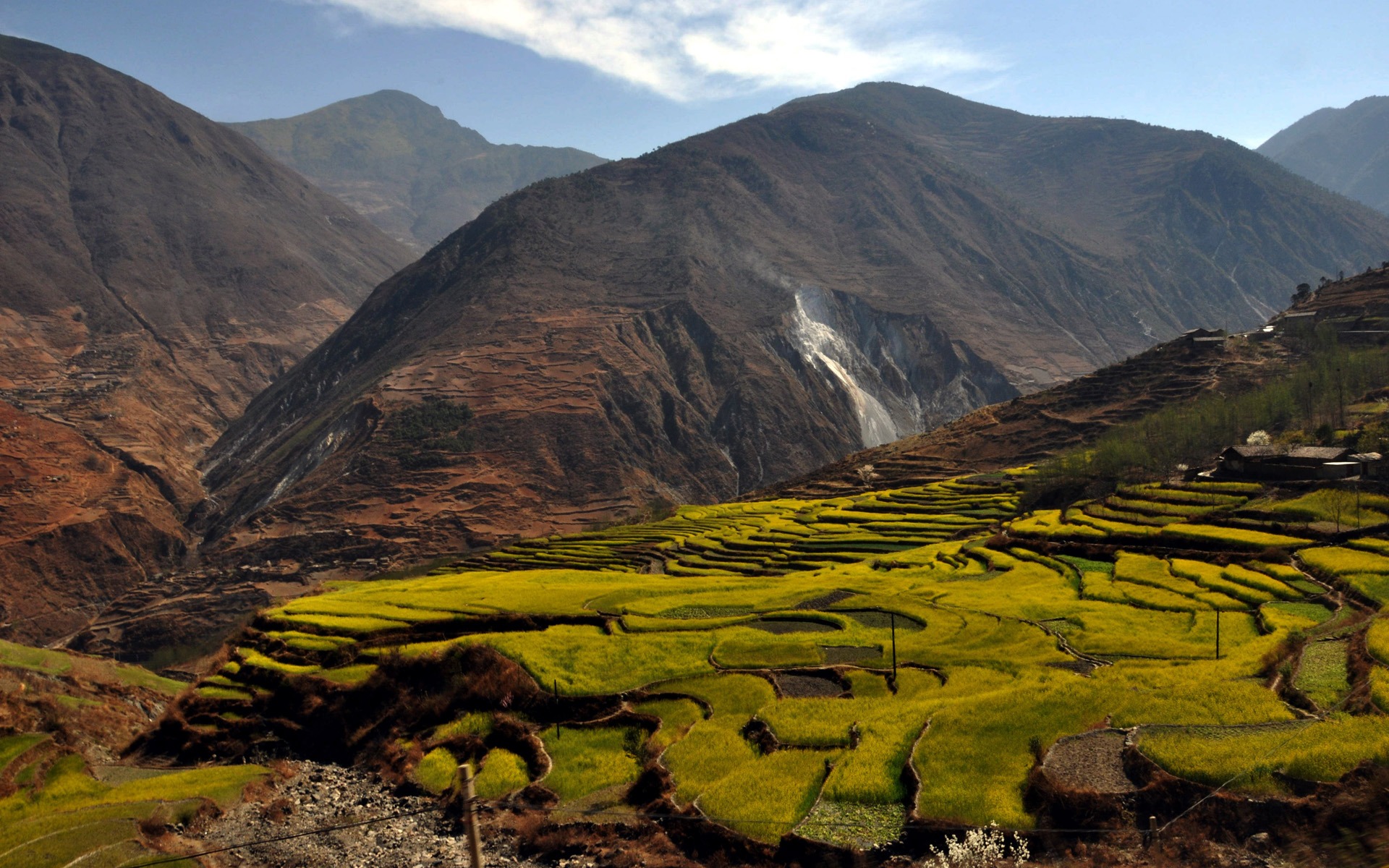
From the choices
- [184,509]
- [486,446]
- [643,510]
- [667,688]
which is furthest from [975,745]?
[184,509]

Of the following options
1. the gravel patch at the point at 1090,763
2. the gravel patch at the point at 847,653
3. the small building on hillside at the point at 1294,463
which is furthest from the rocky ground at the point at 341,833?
the small building on hillside at the point at 1294,463

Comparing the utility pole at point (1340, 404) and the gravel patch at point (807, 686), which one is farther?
the utility pole at point (1340, 404)

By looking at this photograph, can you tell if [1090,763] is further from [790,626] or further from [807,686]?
[790,626]

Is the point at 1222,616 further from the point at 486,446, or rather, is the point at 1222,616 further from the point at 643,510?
the point at 486,446

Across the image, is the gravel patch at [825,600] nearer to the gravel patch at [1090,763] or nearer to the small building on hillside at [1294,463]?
the gravel patch at [1090,763]

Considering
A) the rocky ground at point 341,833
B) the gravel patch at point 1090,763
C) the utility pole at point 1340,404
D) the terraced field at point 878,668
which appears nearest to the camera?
the gravel patch at point 1090,763
